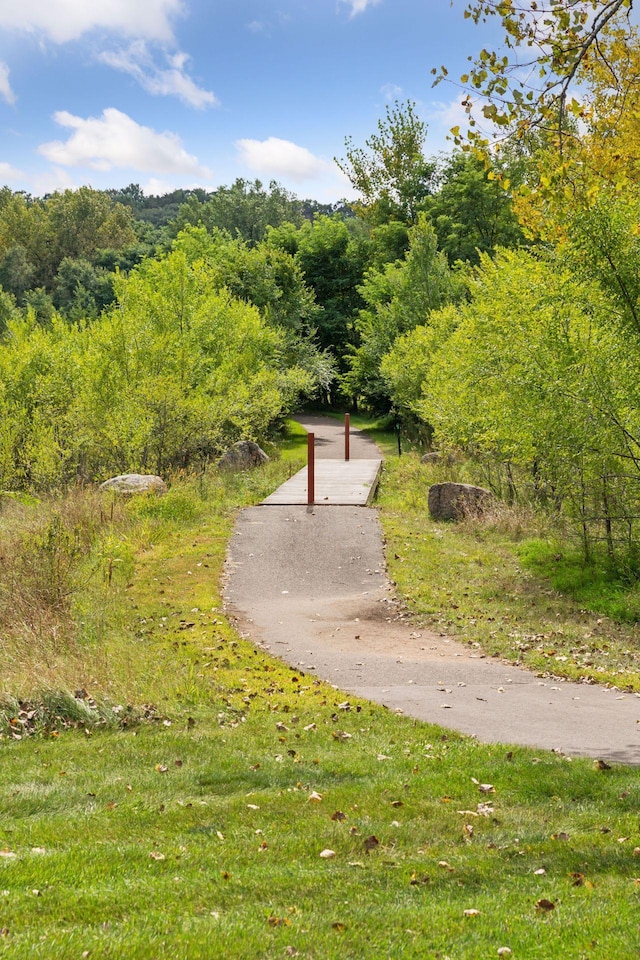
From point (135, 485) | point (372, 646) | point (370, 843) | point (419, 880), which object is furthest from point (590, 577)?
point (419, 880)

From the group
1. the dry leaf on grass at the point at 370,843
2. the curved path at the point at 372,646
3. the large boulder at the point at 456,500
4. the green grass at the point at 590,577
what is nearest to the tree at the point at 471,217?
the large boulder at the point at 456,500

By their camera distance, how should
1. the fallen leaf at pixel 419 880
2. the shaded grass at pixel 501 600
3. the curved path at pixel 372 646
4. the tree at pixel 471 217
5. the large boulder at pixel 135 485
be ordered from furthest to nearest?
the tree at pixel 471 217 → the large boulder at pixel 135 485 → the shaded grass at pixel 501 600 → the curved path at pixel 372 646 → the fallen leaf at pixel 419 880

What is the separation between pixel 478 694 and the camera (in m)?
8.80

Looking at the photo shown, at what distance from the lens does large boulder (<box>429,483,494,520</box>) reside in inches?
718

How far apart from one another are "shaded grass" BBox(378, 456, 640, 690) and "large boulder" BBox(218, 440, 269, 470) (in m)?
8.32

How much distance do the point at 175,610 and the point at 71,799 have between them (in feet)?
22.2

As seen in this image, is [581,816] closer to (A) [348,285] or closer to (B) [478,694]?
(B) [478,694]

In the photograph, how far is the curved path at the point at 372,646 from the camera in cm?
773

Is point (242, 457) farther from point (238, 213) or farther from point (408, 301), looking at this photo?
point (238, 213)

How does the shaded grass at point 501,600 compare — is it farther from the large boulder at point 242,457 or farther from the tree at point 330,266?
the tree at point 330,266

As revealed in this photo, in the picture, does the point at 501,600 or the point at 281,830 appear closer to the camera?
the point at 281,830

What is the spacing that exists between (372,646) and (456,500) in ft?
26.3

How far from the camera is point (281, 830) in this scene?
5.36 meters

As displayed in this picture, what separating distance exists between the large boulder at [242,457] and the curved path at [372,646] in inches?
317
